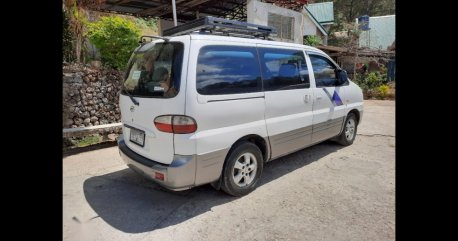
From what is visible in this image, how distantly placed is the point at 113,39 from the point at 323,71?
187 inches

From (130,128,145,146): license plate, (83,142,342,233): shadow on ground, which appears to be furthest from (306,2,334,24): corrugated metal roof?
(130,128,145,146): license plate

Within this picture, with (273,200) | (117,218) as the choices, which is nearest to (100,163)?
(117,218)

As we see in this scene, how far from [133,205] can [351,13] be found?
34.8 metres

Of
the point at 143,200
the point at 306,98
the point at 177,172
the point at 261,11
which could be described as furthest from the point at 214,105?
the point at 261,11

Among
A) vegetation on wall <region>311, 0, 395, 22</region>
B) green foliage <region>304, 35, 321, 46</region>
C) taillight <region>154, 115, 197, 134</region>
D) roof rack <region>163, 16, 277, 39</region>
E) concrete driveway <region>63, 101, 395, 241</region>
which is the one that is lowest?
concrete driveway <region>63, 101, 395, 241</region>

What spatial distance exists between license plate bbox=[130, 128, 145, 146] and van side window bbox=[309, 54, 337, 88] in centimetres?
275

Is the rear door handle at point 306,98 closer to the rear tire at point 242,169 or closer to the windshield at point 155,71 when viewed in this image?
the rear tire at point 242,169

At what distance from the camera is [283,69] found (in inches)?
162

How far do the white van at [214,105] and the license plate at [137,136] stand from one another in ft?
0.04

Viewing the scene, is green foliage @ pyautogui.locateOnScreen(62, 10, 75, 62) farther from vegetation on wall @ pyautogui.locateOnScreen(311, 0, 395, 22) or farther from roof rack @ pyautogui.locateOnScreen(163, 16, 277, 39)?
vegetation on wall @ pyautogui.locateOnScreen(311, 0, 395, 22)

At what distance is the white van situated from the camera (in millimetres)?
3131

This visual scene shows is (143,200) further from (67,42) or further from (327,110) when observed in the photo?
(67,42)

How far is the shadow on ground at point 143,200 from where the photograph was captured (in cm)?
321
